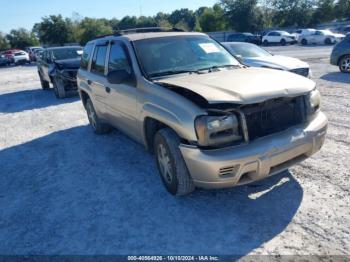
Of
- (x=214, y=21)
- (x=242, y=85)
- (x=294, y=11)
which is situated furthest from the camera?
(x=214, y=21)

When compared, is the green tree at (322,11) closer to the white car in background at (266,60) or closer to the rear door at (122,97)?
the white car in background at (266,60)

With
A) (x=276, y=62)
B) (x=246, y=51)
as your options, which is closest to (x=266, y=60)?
(x=276, y=62)

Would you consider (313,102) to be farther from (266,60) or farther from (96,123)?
(266,60)

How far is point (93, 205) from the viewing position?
387cm

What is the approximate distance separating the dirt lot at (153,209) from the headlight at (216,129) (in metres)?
0.85

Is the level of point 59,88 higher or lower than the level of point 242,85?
lower

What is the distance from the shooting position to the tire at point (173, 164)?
3.45 m

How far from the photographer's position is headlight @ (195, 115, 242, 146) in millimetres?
3096

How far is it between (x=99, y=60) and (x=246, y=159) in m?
3.58

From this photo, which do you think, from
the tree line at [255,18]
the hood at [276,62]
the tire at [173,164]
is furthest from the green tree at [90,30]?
the tire at [173,164]

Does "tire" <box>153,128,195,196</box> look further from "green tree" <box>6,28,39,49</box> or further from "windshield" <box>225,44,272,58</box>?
"green tree" <box>6,28,39,49</box>

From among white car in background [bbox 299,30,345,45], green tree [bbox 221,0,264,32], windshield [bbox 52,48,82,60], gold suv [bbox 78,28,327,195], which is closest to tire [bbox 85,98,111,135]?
gold suv [bbox 78,28,327,195]

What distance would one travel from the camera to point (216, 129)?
3.11 m

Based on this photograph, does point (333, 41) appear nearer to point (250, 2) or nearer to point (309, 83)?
point (250, 2)
